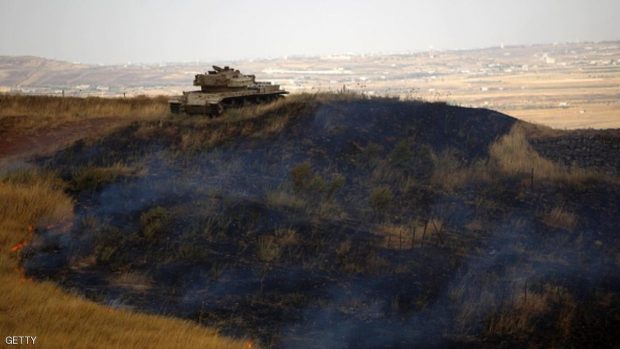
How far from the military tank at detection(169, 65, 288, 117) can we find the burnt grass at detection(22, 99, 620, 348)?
5.08ft

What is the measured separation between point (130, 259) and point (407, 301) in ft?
16.2

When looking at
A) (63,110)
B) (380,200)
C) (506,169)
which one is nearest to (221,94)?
(63,110)

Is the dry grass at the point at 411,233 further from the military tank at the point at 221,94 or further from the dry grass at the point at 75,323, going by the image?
the military tank at the point at 221,94

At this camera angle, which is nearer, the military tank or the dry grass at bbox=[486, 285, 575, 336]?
the dry grass at bbox=[486, 285, 575, 336]

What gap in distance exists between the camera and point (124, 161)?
15703 millimetres

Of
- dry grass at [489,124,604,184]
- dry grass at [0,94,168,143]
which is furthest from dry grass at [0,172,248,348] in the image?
dry grass at [489,124,604,184]

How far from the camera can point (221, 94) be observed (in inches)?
779

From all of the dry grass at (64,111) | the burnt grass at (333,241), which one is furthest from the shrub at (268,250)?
the dry grass at (64,111)

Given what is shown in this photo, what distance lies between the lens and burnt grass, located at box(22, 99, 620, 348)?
338 inches

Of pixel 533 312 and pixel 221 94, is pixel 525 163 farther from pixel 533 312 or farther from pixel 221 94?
pixel 221 94

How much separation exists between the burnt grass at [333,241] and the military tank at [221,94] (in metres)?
1.55

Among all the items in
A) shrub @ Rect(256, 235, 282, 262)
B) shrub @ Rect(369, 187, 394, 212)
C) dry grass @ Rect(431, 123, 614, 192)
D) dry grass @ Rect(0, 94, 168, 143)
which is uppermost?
dry grass @ Rect(0, 94, 168, 143)

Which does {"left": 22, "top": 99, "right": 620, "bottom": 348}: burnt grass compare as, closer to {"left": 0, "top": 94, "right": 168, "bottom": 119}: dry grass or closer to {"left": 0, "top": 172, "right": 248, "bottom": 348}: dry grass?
{"left": 0, "top": 172, "right": 248, "bottom": 348}: dry grass

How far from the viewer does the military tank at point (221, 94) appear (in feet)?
63.6
